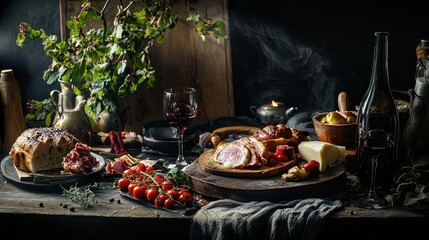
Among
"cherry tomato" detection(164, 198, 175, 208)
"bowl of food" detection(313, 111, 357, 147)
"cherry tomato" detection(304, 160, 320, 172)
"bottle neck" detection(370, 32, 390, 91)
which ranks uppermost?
"bottle neck" detection(370, 32, 390, 91)

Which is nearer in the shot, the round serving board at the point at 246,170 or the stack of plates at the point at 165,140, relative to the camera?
the round serving board at the point at 246,170

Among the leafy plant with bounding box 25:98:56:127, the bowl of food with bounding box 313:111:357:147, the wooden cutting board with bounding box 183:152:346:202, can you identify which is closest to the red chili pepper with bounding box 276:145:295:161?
the wooden cutting board with bounding box 183:152:346:202

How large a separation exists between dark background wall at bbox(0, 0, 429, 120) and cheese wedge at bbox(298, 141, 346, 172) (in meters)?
1.18

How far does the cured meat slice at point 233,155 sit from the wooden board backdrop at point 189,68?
1143mm

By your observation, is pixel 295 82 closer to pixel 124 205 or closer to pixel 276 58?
pixel 276 58

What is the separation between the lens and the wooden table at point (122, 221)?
8.52 feet

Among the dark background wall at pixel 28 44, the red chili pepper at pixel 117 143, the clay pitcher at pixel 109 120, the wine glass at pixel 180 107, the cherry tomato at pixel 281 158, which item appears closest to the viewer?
the cherry tomato at pixel 281 158

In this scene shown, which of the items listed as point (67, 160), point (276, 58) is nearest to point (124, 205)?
point (67, 160)

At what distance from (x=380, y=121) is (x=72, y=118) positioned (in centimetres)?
154

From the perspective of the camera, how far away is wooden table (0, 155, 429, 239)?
2.60 meters

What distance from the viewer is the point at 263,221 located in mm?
2580

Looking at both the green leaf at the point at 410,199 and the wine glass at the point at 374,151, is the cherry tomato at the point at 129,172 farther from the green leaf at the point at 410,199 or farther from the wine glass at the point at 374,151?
the green leaf at the point at 410,199

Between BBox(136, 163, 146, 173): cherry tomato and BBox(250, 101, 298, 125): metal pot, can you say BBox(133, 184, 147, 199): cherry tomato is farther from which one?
BBox(250, 101, 298, 125): metal pot

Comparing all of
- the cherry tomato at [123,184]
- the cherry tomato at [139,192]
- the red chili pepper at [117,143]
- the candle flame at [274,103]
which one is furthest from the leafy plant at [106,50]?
the cherry tomato at [139,192]
